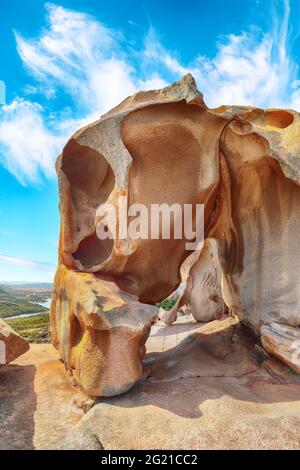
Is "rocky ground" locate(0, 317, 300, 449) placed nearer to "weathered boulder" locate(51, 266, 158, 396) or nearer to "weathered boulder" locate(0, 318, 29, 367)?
"weathered boulder" locate(51, 266, 158, 396)

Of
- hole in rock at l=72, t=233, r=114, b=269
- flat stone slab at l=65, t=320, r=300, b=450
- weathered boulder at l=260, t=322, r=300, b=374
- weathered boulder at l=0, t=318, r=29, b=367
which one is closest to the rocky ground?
flat stone slab at l=65, t=320, r=300, b=450

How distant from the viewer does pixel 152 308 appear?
186 inches

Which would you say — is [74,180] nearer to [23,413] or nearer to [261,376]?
[23,413]

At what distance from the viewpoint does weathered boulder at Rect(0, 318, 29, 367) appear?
5.12 m

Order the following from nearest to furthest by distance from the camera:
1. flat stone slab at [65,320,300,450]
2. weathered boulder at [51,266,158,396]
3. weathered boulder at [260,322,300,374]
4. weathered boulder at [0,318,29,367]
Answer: flat stone slab at [65,320,300,450] < weathered boulder at [51,266,158,396] < weathered boulder at [260,322,300,374] < weathered boulder at [0,318,29,367]

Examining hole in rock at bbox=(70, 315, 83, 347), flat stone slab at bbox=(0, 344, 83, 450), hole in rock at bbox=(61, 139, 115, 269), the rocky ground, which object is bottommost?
flat stone slab at bbox=(0, 344, 83, 450)

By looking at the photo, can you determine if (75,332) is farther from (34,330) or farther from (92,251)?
(34,330)

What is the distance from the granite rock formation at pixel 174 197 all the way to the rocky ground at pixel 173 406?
A: 37 centimetres

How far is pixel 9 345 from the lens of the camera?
527cm

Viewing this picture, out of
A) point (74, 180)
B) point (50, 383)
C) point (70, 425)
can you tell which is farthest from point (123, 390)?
point (74, 180)

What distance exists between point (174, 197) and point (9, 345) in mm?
3168

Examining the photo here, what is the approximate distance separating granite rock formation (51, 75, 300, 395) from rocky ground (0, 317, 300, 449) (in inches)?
14.7

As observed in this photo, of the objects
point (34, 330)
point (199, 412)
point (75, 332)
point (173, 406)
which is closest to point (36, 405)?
point (75, 332)

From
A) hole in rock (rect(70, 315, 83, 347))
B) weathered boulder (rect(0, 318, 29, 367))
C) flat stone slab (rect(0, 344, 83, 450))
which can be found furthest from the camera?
weathered boulder (rect(0, 318, 29, 367))
